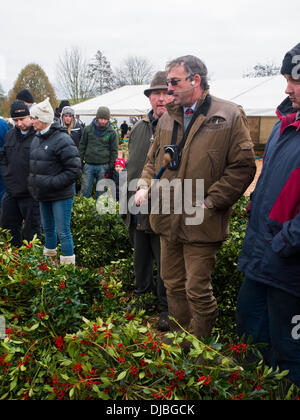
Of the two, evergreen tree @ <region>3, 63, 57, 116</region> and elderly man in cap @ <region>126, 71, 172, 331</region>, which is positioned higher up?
evergreen tree @ <region>3, 63, 57, 116</region>

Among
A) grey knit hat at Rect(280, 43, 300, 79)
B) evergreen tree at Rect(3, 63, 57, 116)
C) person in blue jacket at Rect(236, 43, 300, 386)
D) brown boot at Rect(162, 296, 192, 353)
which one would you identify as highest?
evergreen tree at Rect(3, 63, 57, 116)

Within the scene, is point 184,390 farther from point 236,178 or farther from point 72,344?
point 236,178

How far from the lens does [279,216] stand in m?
1.96

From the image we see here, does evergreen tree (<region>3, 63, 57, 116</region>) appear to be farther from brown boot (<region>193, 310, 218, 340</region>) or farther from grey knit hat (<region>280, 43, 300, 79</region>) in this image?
grey knit hat (<region>280, 43, 300, 79</region>)

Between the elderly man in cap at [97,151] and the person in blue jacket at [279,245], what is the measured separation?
16.8ft

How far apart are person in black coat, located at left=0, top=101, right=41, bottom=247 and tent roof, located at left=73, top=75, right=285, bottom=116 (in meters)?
10.0

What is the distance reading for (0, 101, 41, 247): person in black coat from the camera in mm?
4391

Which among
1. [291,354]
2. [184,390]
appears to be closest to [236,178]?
[291,354]

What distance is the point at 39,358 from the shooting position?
203cm

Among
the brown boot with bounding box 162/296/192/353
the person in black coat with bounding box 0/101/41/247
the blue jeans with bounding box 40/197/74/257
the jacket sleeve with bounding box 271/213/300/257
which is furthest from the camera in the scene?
the person in black coat with bounding box 0/101/41/247

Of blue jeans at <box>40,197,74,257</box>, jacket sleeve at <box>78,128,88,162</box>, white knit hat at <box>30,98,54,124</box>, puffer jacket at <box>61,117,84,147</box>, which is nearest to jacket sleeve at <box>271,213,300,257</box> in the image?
blue jeans at <box>40,197,74,257</box>

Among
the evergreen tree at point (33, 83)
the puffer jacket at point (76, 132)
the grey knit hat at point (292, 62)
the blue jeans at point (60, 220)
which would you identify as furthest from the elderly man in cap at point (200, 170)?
the evergreen tree at point (33, 83)

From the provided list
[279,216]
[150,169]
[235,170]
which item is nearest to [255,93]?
[150,169]
